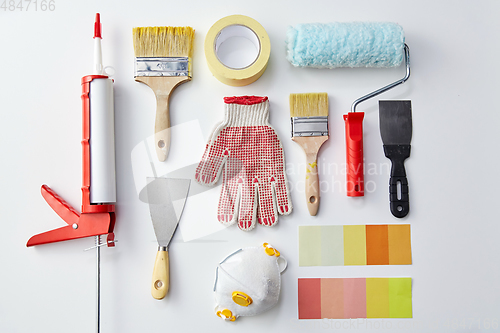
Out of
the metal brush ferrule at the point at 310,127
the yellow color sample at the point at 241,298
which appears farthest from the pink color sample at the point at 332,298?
the metal brush ferrule at the point at 310,127

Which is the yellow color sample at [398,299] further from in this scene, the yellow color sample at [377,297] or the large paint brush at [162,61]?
the large paint brush at [162,61]

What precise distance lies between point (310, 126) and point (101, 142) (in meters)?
0.58

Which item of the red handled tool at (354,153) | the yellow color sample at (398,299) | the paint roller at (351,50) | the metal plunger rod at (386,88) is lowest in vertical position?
the yellow color sample at (398,299)

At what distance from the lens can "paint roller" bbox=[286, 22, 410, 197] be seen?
96 centimetres

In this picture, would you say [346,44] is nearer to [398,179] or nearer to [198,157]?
[398,179]

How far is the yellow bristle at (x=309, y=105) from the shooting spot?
102 centimetres

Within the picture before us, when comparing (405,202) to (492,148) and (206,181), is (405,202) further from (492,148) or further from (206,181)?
(206,181)

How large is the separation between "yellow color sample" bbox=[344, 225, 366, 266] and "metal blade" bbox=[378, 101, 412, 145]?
0.28m

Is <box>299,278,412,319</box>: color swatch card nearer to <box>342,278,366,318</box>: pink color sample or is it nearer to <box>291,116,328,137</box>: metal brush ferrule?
<box>342,278,366,318</box>: pink color sample

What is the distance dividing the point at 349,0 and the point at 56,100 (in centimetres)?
92

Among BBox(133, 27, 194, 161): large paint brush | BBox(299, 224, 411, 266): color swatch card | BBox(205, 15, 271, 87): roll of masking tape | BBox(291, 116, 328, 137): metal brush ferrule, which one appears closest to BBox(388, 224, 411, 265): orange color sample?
BBox(299, 224, 411, 266): color swatch card

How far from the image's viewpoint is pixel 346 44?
0.97 m

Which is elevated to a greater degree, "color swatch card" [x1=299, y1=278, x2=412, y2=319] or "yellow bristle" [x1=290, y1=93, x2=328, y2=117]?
"yellow bristle" [x1=290, y1=93, x2=328, y2=117]

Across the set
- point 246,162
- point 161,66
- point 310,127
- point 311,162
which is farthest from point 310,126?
point 161,66
